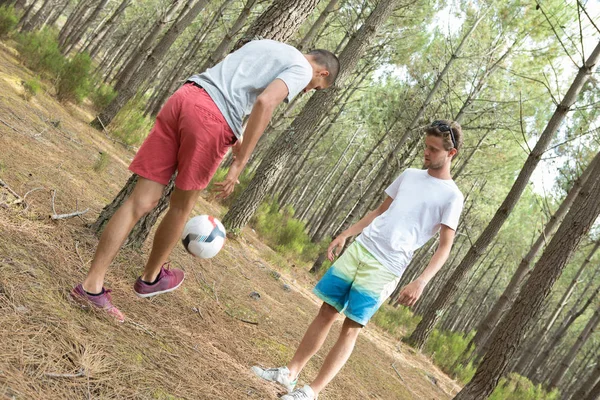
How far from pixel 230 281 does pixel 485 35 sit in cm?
989

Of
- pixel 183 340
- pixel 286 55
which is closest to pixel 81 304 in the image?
pixel 183 340

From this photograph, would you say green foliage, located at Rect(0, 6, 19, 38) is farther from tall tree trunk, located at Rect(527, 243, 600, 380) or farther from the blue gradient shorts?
tall tree trunk, located at Rect(527, 243, 600, 380)

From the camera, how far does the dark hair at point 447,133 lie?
2.83 metres

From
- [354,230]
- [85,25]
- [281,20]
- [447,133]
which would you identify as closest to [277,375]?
[354,230]

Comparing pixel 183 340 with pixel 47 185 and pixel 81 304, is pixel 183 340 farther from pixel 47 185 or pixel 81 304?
pixel 47 185

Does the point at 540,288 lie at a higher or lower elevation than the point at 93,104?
higher

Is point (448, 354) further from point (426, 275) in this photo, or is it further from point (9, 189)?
point (9, 189)

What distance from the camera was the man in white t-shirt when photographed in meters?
2.75

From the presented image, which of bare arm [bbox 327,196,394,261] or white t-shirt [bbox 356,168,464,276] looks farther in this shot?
bare arm [bbox 327,196,394,261]

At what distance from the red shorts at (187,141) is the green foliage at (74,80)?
7586 mm

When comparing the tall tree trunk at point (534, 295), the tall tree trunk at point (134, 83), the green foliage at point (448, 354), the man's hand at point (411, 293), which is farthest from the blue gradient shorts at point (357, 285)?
the tall tree trunk at point (134, 83)

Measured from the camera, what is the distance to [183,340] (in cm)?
263

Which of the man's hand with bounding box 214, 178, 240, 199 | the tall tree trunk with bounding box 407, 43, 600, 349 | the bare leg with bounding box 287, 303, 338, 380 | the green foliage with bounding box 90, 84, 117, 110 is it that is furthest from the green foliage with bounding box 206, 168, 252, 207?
the man's hand with bounding box 214, 178, 240, 199

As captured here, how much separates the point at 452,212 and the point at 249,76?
1.38 m
